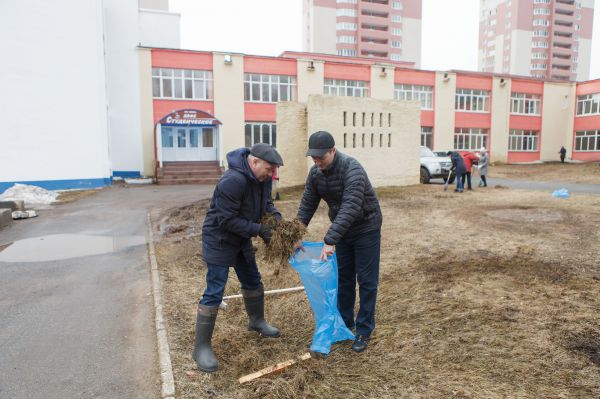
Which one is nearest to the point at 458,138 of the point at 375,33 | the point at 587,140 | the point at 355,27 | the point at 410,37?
the point at 587,140

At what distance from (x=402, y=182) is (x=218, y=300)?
52.1 feet

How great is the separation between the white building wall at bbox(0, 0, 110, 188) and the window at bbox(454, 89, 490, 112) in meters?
29.6

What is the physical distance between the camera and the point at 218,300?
12.2ft

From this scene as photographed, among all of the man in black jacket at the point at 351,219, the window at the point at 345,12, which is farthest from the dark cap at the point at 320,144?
the window at the point at 345,12

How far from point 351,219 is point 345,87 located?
31811 millimetres

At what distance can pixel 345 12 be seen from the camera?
7862 centimetres

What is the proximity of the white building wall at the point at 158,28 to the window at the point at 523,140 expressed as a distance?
102 feet

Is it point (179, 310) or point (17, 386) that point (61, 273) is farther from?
point (17, 386)

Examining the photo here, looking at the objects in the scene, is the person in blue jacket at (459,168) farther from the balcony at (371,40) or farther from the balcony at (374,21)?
the balcony at (374,21)

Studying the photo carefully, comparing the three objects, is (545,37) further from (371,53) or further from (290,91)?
(290,91)

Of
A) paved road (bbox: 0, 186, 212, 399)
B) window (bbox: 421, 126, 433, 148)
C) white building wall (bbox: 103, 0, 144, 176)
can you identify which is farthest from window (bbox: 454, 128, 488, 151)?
paved road (bbox: 0, 186, 212, 399)

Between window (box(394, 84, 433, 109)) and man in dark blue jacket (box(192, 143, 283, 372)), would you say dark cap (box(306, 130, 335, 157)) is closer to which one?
man in dark blue jacket (box(192, 143, 283, 372))

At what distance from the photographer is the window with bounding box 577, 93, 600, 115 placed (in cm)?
3969

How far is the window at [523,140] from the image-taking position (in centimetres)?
3988
